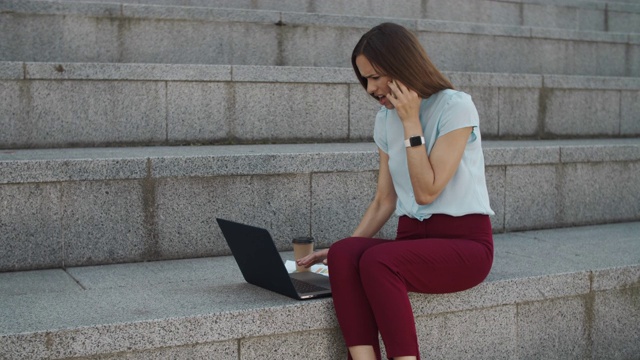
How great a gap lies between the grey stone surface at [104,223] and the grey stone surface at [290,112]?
143 centimetres

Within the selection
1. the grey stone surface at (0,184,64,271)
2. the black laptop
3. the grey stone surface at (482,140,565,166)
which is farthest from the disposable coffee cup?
the grey stone surface at (482,140,565,166)

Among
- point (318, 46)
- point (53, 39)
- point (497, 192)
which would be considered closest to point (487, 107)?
point (497, 192)

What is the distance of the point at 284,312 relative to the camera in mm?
3770

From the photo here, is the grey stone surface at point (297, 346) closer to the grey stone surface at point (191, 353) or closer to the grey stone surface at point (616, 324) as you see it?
the grey stone surface at point (191, 353)

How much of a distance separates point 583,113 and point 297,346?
14.3ft

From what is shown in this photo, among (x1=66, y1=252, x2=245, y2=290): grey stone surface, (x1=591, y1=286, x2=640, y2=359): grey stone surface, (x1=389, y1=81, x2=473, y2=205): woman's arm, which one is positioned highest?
(x1=389, y1=81, x2=473, y2=205): woman's arm

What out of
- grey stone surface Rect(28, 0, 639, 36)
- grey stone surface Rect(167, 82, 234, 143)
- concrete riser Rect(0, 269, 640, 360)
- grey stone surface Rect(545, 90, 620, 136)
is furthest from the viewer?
grey stone surface Rect(28, 0, 639, 36)

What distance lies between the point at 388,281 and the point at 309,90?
2820mm

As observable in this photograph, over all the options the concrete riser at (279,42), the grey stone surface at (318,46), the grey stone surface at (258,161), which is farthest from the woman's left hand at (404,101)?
the grey stone surface at (318,46)

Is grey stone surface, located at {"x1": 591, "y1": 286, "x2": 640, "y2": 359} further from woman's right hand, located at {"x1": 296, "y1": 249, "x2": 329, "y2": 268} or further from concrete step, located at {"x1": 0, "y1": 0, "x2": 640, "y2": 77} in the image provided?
concrete step, located at {"x1": 0, "y1": 0, "x2": 640, "y2": 77}

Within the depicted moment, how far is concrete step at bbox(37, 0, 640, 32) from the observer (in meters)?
7.88

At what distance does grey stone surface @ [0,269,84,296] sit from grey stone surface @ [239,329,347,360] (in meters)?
0.91

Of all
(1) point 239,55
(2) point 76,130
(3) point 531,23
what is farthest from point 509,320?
(3) point 531,23

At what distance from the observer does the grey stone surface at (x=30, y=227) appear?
14.7 ft
